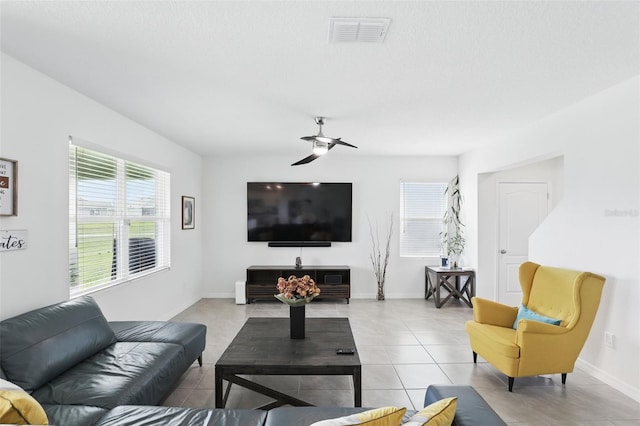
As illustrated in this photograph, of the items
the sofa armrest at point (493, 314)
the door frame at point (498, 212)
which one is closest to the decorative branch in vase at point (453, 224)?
the door frame at point (498, 212)

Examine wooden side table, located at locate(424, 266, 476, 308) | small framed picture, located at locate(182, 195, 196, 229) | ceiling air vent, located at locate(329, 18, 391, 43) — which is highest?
ceiling air vent, located at locate(329, 18, 391, 43)

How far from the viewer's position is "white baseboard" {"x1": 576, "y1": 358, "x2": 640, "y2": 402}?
8.76ft

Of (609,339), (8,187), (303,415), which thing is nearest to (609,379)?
(609,339)

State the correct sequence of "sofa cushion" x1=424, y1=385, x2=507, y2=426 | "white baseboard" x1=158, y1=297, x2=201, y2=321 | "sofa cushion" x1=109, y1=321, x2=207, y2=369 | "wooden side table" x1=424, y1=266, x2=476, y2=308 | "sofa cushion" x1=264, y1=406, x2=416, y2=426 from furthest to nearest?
"wooden side table" x1=424, y1=266, x2=476, y2=308, "white baseboard" x1=158, y1=297, x2=201, y2=321, "sofa cushion" x1=109, y1=321, x2=207, y2=369, "sofa cushion" x1=264, y1=406, x2=416, y2=426, "sofa cushion" x1=424, y1=385, x2=507, y2=426

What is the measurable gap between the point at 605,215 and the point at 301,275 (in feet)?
13.5

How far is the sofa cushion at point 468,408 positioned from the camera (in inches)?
54.6

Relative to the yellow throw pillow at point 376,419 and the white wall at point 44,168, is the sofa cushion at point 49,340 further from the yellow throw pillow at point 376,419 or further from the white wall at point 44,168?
the yellow throw pillow at point 376,419

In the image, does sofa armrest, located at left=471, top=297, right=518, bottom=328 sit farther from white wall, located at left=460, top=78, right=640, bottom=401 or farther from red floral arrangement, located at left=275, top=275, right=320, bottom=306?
red floral arrangement, located at left=275, top=275, right=320, bottom=306

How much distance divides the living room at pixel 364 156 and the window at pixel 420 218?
540 millimetres

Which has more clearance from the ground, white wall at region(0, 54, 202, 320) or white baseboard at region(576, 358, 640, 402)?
white wall at region(0, 54, 202, 320)

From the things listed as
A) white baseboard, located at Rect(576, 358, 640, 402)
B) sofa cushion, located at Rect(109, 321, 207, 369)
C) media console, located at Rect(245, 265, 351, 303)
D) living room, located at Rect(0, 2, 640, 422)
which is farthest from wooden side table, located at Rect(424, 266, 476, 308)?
sofa cushion, located at Rect(109, 321, 207, 369)

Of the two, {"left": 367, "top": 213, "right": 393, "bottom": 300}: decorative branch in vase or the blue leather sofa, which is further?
{"left": 367, "top": 213, "right": 393, "bottom": 300}: decorative branch in vase

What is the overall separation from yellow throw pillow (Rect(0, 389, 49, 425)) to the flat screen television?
461cm

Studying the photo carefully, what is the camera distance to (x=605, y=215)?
9.71 ft
